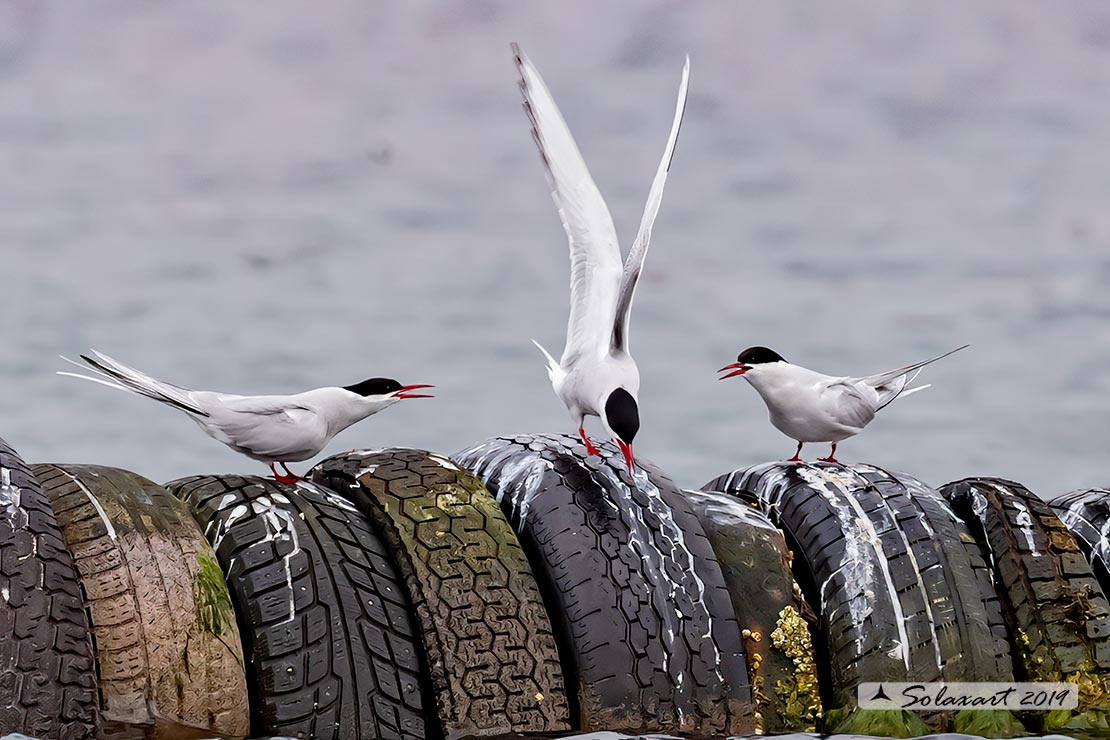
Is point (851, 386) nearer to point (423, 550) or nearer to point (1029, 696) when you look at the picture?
point (1029, 696)

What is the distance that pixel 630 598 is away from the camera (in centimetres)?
524

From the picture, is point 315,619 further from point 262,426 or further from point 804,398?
point 804,398

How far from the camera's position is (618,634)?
16.9 ft

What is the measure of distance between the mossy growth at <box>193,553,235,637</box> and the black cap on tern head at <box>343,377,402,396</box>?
1.27 metres

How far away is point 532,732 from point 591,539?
0.85 metres

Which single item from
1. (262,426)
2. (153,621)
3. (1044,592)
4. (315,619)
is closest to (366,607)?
(315,619)

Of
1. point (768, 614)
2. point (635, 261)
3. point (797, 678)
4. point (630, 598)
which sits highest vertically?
point (635, 261)

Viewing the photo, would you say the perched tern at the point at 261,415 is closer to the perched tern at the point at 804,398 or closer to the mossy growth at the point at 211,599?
the mossy growth at the point at 211,599

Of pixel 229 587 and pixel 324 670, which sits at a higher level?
pixel 229 587

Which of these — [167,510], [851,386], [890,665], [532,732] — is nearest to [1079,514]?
[851,386]

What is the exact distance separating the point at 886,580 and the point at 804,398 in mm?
1260

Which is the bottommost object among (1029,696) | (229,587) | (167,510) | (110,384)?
(1029,696)

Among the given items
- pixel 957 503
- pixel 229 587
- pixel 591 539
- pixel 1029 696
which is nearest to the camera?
pixel 229 587

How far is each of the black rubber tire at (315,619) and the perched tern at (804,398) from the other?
99.8 inches
